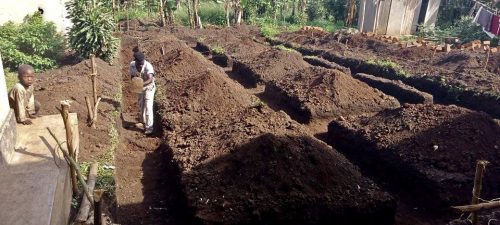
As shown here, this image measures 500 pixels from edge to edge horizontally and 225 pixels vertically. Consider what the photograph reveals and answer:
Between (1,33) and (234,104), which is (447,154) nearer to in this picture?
(234,104)

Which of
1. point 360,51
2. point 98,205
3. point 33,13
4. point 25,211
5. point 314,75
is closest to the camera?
point 98,205

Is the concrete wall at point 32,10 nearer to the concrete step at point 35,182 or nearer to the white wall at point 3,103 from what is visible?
the concrete step at point 35,182

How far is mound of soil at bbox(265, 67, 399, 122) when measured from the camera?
404 inches

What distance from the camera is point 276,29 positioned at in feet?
86.5

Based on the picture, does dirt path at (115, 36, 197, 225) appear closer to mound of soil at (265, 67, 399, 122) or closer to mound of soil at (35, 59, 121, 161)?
mound of soil at (35, 59, 121, 161)

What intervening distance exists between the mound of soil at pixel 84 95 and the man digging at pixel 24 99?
37.9 inches

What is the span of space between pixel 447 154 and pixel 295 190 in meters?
3.20

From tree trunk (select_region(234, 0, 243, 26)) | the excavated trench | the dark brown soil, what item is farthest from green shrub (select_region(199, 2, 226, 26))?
the excavated trench

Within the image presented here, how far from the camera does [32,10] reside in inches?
619

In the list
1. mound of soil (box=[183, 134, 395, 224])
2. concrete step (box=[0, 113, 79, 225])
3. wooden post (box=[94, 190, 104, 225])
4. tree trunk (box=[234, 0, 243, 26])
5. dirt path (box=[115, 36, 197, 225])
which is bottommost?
dirt path (box=[115, 36, 197, 225])

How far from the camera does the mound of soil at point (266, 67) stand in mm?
13773

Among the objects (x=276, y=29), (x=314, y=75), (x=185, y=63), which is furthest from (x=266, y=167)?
(x=276, y=29)

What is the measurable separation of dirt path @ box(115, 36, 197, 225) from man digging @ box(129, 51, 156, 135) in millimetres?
331

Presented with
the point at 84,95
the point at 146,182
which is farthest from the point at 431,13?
the point at 146,182
